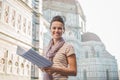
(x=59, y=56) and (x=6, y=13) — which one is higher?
(x=6, y=13)

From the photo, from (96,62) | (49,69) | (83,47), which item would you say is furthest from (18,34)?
(83,47)

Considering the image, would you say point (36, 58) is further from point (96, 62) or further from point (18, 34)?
point (96, 62)

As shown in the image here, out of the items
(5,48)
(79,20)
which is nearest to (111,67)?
(79,20)

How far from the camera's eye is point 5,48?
10938 mm

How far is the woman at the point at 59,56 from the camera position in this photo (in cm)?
170

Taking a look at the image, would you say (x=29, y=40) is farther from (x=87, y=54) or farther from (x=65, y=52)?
(x=87, y=54)

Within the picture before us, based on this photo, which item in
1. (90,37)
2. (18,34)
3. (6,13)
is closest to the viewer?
(6,13)

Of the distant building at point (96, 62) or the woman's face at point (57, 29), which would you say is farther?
the distant building at point (96, 62)

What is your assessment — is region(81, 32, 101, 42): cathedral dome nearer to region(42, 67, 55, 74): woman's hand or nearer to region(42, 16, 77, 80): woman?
region(42, 16, 77, 80): woman

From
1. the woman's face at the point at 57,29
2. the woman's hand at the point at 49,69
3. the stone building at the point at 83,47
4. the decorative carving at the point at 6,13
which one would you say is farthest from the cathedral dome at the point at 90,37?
the woman's hand at the point at 49,69

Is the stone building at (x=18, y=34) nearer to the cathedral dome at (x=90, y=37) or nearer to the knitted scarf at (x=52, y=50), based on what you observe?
the knitted scarf at (x=52, y=50)

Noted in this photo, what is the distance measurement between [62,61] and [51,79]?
181 millimetres

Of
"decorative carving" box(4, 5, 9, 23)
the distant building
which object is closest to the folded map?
"decorative carving" box(4, 5, 9, 23)

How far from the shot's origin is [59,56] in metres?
1.77
